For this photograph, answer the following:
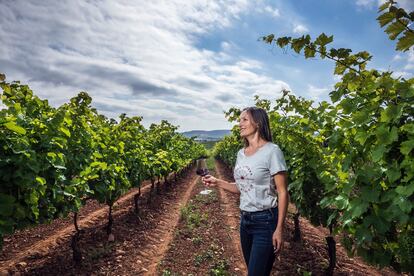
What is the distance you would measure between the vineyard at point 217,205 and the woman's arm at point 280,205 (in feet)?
2.09

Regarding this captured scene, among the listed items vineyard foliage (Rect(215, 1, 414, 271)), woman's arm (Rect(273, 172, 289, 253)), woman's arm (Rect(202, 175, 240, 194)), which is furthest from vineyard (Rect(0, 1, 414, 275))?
woman's arm (Rect(202, 175, 240, 194))

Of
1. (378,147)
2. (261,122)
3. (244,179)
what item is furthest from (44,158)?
(378,147)

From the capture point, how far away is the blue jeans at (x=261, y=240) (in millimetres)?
3217

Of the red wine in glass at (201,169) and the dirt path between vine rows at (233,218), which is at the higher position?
the red wine in glass at (201,169)

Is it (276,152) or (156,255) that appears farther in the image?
(156,255)

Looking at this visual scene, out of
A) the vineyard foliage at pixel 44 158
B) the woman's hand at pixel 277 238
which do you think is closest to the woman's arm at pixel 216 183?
the woman's hand at pixel 277 238

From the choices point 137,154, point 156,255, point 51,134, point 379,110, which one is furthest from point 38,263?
point 379,110

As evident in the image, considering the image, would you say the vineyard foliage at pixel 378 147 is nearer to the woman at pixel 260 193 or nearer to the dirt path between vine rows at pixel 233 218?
the woman at pixel 260 193

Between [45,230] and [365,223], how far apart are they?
9614 millimetres

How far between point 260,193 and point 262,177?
0.56 ft

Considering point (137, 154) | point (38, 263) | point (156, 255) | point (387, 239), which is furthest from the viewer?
point (137, 154)

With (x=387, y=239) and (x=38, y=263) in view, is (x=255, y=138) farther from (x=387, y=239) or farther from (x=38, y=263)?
(x=38, y=263)

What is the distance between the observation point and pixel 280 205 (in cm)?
322

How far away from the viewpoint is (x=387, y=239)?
10.9ft
